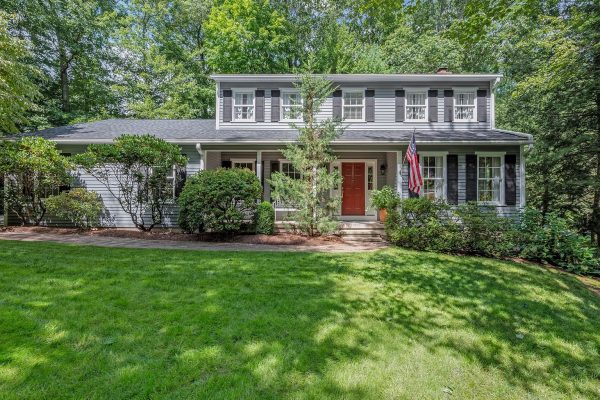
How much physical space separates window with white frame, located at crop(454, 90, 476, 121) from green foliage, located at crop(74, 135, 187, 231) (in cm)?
1061

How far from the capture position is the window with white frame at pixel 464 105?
11.8 m

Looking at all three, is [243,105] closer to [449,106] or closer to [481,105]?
[449,106]

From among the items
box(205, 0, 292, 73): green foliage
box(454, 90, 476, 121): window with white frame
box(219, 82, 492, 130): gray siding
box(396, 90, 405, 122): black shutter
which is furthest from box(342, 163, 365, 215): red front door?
box(205, 0, 292, 73): green foliage

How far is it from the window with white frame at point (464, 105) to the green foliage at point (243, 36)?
1206cm

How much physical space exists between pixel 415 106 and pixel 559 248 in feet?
23.0

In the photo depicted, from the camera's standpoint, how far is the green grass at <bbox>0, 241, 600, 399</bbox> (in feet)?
7.62

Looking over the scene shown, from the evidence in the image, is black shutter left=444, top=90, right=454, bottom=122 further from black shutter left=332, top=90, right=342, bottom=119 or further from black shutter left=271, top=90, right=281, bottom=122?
black shutter left=271, top=90, right=281, bottom=122

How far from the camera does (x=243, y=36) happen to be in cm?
1816

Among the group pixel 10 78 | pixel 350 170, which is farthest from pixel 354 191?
pixel 10 78

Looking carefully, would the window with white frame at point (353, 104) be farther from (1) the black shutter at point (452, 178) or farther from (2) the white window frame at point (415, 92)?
(1) the black shutter at point (452, 178)

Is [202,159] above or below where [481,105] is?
below

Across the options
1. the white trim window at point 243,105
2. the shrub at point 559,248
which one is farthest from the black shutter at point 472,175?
the white trim window at point 243,105

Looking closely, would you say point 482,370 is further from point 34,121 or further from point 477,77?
point 34,121

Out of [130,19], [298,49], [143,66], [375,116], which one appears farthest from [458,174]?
[130,19]
